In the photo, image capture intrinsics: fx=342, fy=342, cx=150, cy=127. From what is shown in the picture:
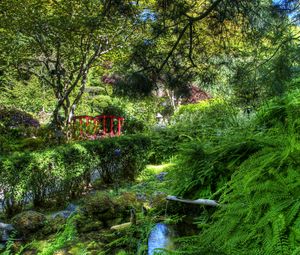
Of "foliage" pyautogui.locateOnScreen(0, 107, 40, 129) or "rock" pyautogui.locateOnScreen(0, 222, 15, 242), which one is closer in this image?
"rock" pyautogui.locateOnScreen(0, 222, 15, 242)

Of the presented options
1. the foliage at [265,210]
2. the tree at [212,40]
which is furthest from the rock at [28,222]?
the foliage at [265,210]

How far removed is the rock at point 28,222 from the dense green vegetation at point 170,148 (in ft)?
0.04

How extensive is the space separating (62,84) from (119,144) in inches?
167

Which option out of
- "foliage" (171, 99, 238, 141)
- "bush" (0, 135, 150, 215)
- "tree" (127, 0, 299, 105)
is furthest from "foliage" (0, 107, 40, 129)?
"tree" (127, 0, 299, 105)

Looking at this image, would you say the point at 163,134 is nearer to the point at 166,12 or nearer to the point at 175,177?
the point at 166,12

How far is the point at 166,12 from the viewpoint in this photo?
12.9 ft

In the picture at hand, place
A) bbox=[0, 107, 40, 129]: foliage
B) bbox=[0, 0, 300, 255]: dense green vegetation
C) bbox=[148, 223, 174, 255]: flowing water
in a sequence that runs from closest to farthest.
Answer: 1. bbox=[0, 0, 300, 255]: dense green vegetation
2. bbox=[148, 223, 174, 255]: flowing water
3. bbox=[0, 107, 40, 129]: foliage

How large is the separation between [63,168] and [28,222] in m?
1.67

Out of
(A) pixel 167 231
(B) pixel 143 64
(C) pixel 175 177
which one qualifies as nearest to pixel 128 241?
(A) pixel 167 231

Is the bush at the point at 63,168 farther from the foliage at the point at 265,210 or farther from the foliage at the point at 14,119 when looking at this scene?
the foliage at the point at 14,119

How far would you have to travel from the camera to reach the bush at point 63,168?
4609mm

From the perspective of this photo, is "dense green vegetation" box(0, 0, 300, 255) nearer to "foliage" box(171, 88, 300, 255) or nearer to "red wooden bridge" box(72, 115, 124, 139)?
"foliage" box(171, 88, 300, 255)

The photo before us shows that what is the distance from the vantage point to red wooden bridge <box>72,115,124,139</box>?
1119 centimetres

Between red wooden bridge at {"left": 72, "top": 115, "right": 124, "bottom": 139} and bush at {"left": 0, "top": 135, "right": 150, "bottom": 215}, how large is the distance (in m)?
4.09
